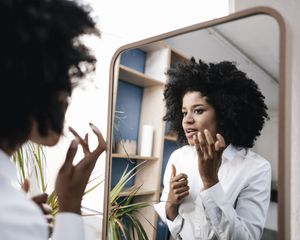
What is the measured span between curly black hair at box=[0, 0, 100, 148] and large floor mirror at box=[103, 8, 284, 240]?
0.33 meters

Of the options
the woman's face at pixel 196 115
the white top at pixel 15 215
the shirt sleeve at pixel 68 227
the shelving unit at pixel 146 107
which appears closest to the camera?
the white top at pixel 15 215

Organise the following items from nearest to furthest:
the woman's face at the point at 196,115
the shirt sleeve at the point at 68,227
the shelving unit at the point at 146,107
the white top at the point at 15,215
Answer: the white top at the point at 15,215
the shirt sleeve at the point at 68,227
the woman's face at the point at 196,115
the shelving unit at the point at 146,107

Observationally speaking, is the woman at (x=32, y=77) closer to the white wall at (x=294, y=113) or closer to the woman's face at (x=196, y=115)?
the woman's face at (x=196, y=115)

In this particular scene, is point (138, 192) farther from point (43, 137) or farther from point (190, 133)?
point (43, 137)

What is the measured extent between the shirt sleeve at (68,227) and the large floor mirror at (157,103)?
26 cm

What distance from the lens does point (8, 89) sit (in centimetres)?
43

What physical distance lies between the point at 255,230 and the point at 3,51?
599mm

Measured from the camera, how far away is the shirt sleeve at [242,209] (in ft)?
2.04

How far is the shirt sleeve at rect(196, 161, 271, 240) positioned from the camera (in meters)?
0.62

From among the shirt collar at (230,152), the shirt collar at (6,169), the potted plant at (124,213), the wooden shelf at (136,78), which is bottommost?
the potted plant at (124,213)

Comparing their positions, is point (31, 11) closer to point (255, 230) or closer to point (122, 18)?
point (255, 230)

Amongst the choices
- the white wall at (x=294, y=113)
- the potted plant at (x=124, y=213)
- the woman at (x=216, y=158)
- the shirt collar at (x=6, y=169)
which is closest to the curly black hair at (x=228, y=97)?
the woman at (x=216, y=158)

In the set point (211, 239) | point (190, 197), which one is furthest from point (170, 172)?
point (211, 239)

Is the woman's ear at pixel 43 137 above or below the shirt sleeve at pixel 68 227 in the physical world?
above
